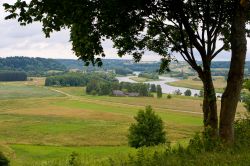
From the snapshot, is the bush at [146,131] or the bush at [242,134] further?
the bush at [146,131]

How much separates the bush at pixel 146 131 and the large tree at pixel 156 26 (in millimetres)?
39057

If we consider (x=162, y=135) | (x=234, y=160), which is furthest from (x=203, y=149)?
(x=162, y=135)

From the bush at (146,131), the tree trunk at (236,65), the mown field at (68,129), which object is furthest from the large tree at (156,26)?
the bush at (146,131)

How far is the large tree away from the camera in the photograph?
1129 centimetres

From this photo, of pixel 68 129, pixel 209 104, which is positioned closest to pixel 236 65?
pixel 209 104

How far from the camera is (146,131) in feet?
181

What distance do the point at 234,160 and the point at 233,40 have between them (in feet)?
13.5

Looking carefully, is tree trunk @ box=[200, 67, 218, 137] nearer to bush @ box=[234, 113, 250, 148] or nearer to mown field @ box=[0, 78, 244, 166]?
bush @ box=[234, 113, 250, 148]

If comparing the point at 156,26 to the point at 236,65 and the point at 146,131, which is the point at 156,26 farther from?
the point at 146,131

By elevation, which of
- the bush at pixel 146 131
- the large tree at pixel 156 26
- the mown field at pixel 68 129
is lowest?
the mown field at pixel 68 129

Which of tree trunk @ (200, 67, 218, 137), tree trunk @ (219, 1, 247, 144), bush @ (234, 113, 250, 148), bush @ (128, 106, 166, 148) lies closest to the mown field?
bush @ (128, 106, 166, 148)

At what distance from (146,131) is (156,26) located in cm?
4142

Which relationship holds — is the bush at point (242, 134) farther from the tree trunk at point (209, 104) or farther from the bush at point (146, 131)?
the bush at point (146, 131)

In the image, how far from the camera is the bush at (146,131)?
178 ft
